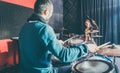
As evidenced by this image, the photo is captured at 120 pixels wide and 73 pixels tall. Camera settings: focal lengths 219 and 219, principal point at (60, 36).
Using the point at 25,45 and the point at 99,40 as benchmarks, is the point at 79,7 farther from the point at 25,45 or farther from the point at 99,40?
the point at 25,45

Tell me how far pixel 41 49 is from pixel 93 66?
2.51ft

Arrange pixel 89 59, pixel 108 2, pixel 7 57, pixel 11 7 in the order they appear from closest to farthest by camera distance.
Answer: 1. pixel 89 59
2. pixel 7 57
3. pixel 11 7
4. pixel 108 2

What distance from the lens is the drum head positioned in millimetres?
2150

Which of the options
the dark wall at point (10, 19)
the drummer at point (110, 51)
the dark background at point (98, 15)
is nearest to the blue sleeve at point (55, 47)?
the drummer at point (110, 51)

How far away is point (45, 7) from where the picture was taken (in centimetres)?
188

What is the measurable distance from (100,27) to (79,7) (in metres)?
1.27

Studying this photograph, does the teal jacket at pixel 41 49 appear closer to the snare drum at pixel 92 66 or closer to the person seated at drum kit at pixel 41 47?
the person seated at drum kit at pixel 41 47

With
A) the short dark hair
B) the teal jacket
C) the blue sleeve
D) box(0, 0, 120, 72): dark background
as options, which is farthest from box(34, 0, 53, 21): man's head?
box(0, 0, 120, 72): dark background

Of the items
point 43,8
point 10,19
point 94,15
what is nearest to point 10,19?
point 10,19

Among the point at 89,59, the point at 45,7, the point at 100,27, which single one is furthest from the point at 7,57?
the point at 100,27

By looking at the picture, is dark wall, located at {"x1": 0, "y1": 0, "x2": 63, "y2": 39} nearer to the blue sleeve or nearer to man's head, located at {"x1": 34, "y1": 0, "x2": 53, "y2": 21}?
man's head, located at {"x1": 34, "y1": 0, "x2": 53, "y2": 21}

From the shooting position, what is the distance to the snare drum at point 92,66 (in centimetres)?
215

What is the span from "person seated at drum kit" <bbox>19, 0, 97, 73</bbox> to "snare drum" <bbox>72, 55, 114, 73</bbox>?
1.08 ft

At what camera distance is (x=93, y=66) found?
2307 mm
